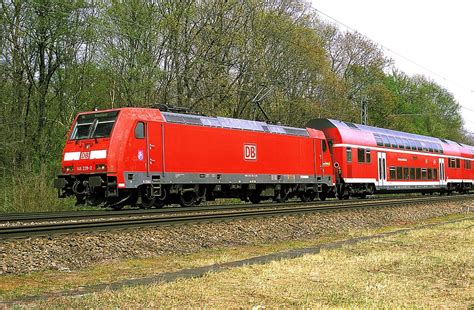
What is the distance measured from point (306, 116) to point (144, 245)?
108 ft

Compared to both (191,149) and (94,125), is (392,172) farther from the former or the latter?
(94,125)

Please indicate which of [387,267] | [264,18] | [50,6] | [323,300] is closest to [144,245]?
[387,267]

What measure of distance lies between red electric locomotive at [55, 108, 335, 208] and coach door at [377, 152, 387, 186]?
7.29 metres

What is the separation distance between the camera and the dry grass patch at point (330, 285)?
680cm

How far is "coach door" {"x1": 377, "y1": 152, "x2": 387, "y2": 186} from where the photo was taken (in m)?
31.6

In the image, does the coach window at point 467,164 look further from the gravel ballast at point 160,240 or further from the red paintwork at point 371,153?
the gravel ballast at point 160,240

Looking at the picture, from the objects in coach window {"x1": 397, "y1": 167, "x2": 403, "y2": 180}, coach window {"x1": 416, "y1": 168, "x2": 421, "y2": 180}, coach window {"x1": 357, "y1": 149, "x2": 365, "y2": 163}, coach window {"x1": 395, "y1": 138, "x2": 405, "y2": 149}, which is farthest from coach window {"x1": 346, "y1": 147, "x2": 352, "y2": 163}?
coach window {"x1": 416, "y1": 168, "x2": 421, "y2": 180}

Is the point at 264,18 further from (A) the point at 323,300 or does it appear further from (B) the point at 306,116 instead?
(A) the point at 323,300

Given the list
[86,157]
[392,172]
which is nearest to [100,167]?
[86,157]

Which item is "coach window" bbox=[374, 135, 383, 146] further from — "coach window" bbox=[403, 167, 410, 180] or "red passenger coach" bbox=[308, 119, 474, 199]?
"coach window" bbox=[403, 167, 410, 180]

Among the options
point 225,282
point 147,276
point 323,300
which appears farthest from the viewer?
point 147,276

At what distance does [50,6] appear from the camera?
86.9 feet

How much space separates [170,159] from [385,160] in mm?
16636

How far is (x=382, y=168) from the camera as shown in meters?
31.9
